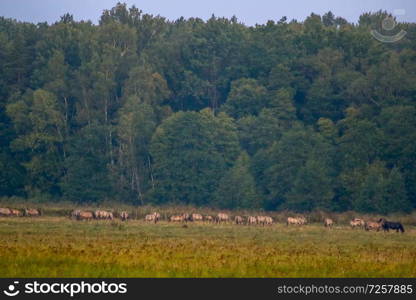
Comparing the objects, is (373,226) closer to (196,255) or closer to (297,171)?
(297,171)

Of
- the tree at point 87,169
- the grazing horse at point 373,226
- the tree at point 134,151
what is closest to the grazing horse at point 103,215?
the grazing horse at point 373,226

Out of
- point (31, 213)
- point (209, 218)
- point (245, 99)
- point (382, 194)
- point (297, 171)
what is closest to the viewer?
point (209, 218)

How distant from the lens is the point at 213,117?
323ft

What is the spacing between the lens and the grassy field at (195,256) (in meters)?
29.8

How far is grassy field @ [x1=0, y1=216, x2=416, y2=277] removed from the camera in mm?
29786

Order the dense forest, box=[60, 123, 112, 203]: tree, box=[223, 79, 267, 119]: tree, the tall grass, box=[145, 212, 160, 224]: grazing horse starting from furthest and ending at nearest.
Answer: box=[223, 79, 267, 119]: tree
box=[60, 123, 112, 203]: tree
the dense forest
the tall grass
box=[145, 212, 160, 224]: grazing horse

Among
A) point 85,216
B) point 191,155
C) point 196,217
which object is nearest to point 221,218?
point 196,217

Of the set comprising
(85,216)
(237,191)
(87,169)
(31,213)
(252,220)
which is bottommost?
(252,220)

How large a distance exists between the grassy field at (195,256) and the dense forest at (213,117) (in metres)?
39.2

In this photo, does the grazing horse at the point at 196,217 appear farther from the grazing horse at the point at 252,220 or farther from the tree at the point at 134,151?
the tree at the point at 134,151

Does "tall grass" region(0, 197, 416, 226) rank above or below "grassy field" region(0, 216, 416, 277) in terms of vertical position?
above

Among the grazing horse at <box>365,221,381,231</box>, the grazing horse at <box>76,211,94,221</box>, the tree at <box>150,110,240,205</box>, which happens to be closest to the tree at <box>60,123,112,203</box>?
the tree at <box>150,110,240,205</box>

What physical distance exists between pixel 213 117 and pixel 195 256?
212 ft

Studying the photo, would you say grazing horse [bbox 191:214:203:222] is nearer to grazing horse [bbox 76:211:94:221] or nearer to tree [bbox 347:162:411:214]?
grazing horse [bbox 76:211:94:221]
